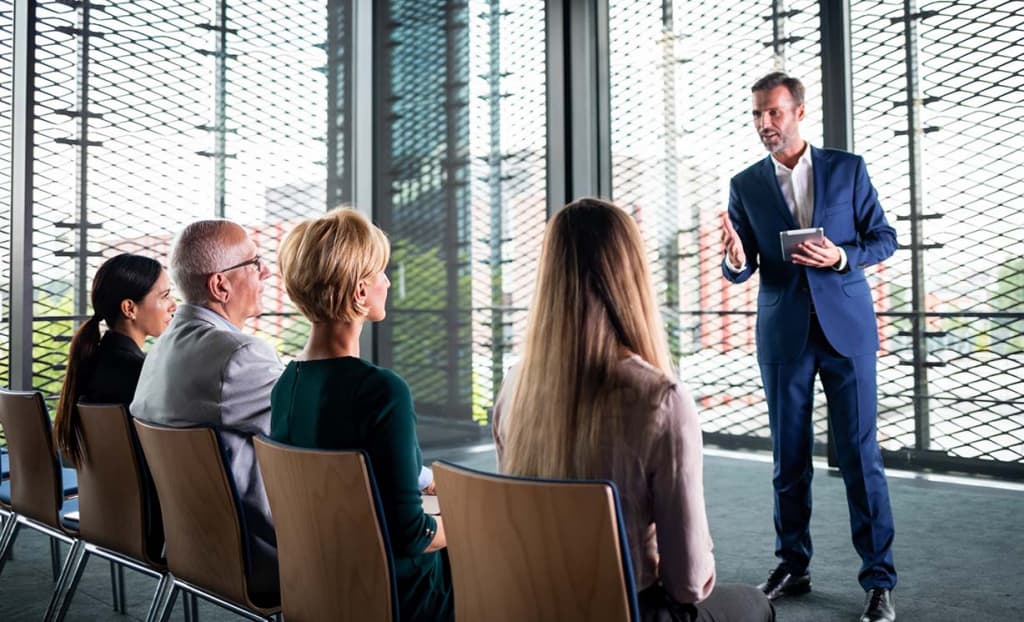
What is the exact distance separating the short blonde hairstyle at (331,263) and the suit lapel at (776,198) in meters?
1.64

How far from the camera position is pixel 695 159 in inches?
239

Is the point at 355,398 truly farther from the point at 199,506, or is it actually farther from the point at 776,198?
the point at 776,198

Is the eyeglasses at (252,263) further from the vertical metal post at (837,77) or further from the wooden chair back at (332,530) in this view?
the vertical metal post at (837,77)

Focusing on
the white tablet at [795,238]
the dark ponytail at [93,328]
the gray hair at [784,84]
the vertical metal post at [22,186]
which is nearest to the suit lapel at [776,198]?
the white tablet at [795,238]

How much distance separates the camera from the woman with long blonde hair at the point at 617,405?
1419 mm

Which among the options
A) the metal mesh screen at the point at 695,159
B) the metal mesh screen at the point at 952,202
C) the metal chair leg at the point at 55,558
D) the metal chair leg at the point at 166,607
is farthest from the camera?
the metal mesh screen at the point at 695,159

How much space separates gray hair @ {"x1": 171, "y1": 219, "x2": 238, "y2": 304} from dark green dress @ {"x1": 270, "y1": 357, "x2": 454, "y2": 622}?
851 millimetres

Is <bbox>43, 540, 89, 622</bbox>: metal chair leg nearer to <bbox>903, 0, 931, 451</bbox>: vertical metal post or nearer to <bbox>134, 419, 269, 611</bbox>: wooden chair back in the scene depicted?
<bbox>134, 419, 269, 611</bbox>: wooden chair back

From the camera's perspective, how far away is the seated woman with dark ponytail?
8.40 feet

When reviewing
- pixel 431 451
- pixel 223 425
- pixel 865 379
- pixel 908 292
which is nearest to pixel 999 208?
pixel 908 292

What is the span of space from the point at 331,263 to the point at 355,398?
35cm

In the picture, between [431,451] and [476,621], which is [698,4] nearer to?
[431,451]

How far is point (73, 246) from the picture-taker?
449 centimetres

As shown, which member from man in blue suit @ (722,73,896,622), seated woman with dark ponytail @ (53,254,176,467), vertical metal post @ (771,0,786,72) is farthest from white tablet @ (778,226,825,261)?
vertical metal post @ (771,0,786,72)
